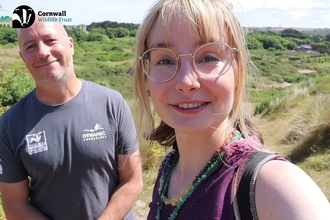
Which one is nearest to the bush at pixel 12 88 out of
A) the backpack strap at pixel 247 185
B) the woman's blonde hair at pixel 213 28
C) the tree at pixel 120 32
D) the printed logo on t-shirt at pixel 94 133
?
the printed logo on t-shirt at pixel 94 133

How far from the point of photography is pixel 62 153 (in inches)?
86.4

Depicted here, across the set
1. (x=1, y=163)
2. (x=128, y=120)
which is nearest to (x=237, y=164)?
(x=128, y=120)

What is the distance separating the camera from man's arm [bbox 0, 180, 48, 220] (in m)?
2.19

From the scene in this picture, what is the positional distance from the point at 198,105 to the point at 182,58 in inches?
6.4

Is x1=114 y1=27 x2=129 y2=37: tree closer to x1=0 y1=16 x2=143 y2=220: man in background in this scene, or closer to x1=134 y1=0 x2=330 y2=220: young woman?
x1=0 y1=16 x2=143 y2=220: man in background

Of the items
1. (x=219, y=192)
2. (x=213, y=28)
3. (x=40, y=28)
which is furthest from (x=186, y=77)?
(x=40, y=28)

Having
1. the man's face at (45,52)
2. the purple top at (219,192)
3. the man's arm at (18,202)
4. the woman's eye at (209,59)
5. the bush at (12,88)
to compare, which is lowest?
the bush at (12,88)

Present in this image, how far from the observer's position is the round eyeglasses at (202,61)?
3.85 feet

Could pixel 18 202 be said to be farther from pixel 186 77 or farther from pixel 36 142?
pixel 186 77

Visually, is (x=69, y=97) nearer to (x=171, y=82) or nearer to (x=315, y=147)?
(x=171, y=82)

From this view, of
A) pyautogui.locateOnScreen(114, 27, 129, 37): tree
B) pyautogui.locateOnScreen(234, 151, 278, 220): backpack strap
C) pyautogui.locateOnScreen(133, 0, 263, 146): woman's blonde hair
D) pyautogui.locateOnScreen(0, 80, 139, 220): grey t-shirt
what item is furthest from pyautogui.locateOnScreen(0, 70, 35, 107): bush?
pyautogui.locateOnScreen(114, 27, 129, 37): tree

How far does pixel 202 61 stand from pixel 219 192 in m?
0.42

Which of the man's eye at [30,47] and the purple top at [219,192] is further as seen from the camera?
the man's eye at [30,47]

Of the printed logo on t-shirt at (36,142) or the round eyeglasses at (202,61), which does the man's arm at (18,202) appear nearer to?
the printed logo on t-shirt at (36,142)
